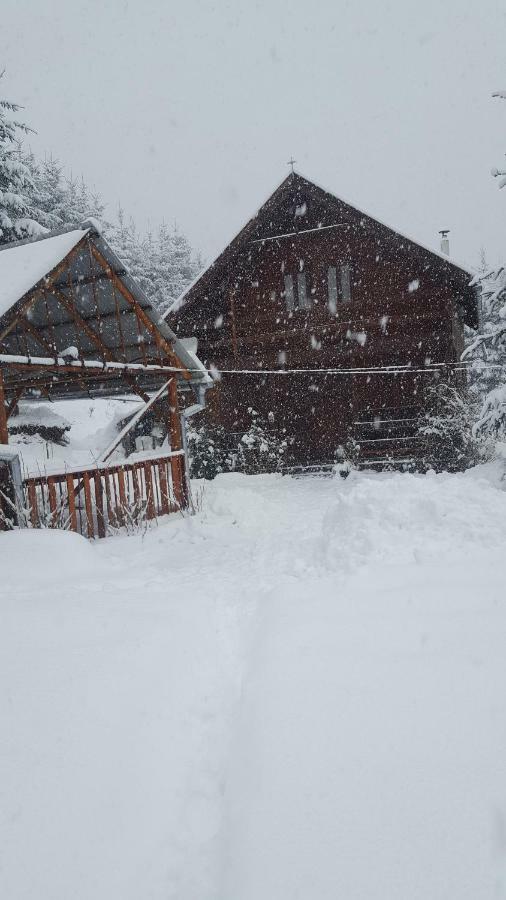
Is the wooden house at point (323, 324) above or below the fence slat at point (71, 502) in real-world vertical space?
above

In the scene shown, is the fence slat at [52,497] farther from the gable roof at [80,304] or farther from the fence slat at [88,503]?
the gable roof at [80,304]

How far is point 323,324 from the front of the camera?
15906 millimetres

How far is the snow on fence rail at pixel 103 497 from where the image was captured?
282 inches

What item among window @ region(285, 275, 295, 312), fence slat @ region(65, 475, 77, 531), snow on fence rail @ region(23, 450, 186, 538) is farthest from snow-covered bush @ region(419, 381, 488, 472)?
fence slat @ region(65, 475, 77, 531)

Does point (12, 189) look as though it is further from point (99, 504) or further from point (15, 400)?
point (99, 504)

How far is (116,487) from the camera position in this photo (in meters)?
8.15

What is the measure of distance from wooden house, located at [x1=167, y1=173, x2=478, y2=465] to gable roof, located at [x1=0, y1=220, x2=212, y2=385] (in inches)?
217

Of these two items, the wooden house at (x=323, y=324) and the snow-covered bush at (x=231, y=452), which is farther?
the wooden house at (x=323, y=324)

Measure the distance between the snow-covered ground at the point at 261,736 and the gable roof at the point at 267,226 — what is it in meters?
12.0

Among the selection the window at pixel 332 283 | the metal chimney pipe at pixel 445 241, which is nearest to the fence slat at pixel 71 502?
the window at pixel 332 283

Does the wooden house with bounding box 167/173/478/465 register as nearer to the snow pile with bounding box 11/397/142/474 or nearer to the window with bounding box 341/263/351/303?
the window with bounding box 341/263/351/303

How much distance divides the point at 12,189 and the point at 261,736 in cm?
2035

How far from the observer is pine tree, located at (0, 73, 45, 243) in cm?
1745

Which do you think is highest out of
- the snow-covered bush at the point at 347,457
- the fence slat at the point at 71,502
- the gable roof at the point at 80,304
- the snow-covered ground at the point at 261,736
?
the gable roof at the point at 80,304
